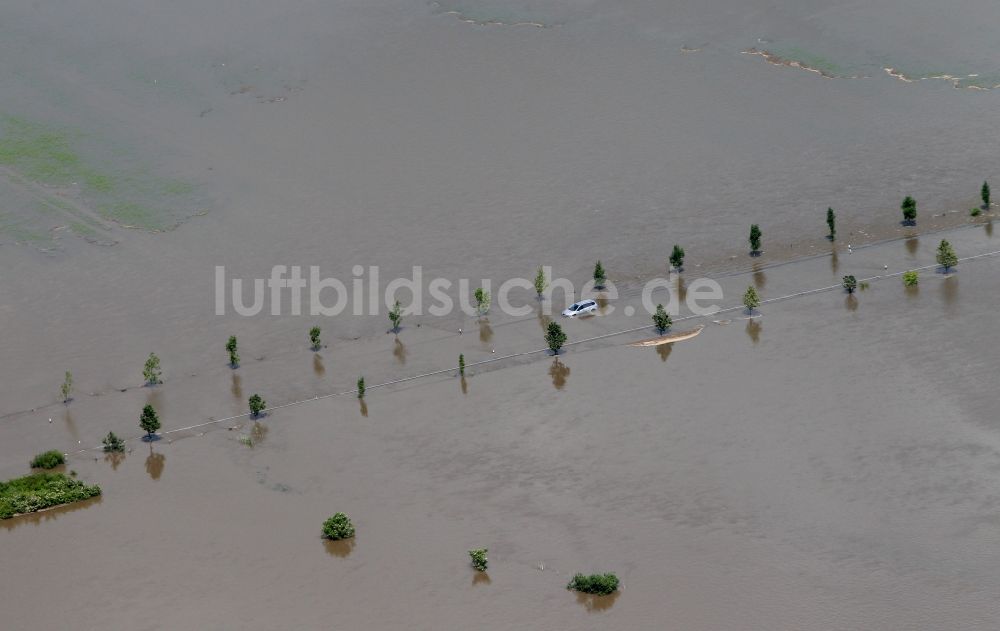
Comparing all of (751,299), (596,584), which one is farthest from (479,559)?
(751,299)

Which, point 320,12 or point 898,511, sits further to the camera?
point 320,12

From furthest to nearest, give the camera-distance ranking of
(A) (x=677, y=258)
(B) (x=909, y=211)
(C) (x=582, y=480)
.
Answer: (B) (x=909, y=211), (A) (x=677, y=258), (C) (x=582, y=480)

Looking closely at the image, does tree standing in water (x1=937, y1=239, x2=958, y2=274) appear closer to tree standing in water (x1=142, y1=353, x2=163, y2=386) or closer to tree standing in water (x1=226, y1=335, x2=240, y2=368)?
tree standing in water (x1=226, y1=335, x2=240, y2=368)

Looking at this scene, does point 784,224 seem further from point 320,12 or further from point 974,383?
point 320,12

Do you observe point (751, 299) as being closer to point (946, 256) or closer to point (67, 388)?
point (946, 256)

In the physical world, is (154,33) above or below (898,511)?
above

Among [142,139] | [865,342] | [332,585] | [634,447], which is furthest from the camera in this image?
[142,139]

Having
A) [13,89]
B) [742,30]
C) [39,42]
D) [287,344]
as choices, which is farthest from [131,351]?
[742,30]
